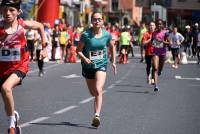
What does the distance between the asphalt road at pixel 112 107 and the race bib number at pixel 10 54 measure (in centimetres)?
125

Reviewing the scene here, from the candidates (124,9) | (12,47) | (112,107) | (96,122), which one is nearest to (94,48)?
(96,122)

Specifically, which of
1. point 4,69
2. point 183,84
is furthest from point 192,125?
point 183,84

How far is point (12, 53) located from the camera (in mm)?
9758

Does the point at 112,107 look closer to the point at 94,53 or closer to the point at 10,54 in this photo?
the point at 94,53

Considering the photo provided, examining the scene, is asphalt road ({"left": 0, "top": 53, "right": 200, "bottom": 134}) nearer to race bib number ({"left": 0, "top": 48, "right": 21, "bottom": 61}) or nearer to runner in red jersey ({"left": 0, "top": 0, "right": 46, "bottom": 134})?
runner in red jersey ({"left": 0, "top": 0, "right": 46, "bottom": 134})

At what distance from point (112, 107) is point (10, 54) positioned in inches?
205

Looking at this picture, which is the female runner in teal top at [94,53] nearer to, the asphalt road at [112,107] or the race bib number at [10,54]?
the asphalt road at [112,107]

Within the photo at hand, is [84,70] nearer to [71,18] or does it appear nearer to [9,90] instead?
[9,90]

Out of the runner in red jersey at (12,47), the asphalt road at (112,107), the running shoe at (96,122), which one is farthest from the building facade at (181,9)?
the runner in red jersey at (12,47)

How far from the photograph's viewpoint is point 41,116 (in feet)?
42.0

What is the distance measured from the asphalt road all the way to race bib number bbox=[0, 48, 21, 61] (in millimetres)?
1246

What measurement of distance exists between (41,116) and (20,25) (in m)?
3.22

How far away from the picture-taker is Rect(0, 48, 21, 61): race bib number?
9.75 meters

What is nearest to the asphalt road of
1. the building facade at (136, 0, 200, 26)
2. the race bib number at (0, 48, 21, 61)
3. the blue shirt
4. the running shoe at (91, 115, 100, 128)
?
the running shoe at (91, 115, 100, 128)
